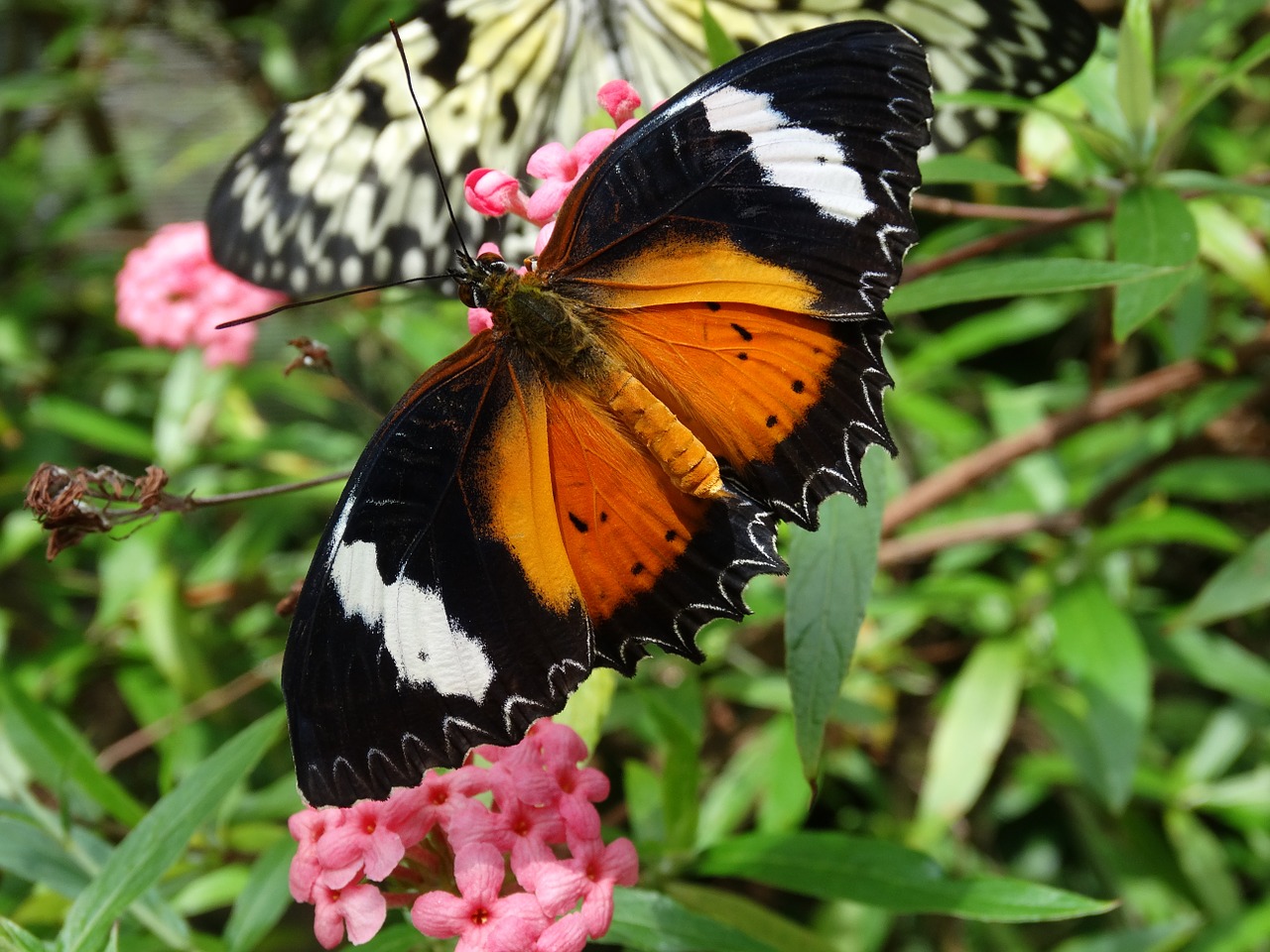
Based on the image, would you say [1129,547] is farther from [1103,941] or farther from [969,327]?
[1103,941]

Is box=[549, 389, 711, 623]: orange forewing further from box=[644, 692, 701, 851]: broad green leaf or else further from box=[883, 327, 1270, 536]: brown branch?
box=[883, 327, 1270, 536]: brown branch

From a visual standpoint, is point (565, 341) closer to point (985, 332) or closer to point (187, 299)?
point (985, 332)

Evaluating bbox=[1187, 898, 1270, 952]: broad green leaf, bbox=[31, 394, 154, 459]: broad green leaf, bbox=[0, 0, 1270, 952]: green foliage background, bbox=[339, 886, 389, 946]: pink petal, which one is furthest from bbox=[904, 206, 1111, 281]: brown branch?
bbox=[31, 394, 154, 459]: broad green leaf

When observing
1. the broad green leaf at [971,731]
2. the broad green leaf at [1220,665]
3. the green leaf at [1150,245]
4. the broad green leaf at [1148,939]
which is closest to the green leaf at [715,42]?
the green leaf at [1150,245]

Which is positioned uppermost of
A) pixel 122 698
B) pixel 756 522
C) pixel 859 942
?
pixel 756 522

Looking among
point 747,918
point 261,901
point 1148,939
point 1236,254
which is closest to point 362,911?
point 261,901

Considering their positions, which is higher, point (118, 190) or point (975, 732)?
point (118, 190)

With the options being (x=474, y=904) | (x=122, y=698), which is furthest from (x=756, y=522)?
(x=122, y=698)
